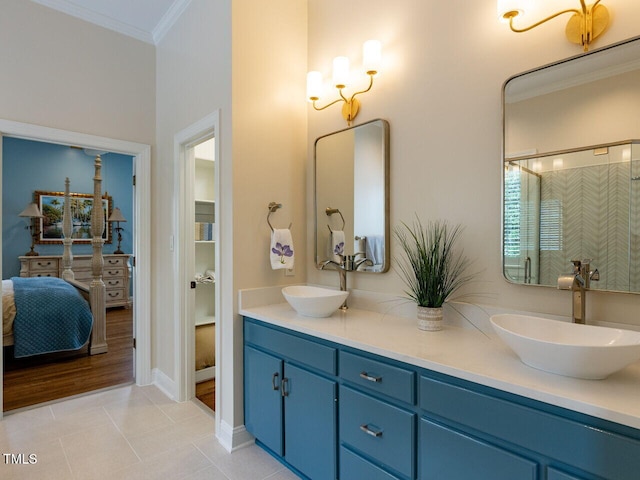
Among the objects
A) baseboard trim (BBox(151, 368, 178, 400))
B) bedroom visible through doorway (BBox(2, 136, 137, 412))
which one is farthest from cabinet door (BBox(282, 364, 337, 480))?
bedroom visible through doorway (BBox(2, 136, 137, 412))

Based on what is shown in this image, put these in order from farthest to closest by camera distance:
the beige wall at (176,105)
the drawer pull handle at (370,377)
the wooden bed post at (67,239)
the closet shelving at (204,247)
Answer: the wooden bed post at (67,239)
the closet shelving at (204,247)
the beige wall at (176,105)
the drawer pull handle at (370,377)

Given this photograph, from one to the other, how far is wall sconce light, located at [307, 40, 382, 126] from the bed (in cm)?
312

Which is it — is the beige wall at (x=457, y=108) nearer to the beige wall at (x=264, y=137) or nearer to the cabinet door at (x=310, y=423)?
the beige wall at (x=264, y=137)

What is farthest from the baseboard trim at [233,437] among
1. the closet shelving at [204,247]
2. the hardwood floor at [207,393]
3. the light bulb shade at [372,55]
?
the light bulb shade at [372,55]

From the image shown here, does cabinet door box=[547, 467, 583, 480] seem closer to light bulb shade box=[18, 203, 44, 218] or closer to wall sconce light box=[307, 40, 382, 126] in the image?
wall sconce light box=[307, 40, 382, 126]

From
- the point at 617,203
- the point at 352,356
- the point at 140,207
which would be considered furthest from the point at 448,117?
the point at 140,207

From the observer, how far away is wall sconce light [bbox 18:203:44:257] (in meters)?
5.62

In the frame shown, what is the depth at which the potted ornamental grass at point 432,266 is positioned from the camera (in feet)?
5.53

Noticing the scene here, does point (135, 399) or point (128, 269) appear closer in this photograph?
point (135, 399)

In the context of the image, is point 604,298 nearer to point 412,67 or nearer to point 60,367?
point 412,67

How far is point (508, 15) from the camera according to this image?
1492 mm

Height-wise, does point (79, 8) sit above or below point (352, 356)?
above

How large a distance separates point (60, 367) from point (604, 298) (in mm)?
4363

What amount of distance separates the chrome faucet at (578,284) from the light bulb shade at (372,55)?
1369 millimetres
